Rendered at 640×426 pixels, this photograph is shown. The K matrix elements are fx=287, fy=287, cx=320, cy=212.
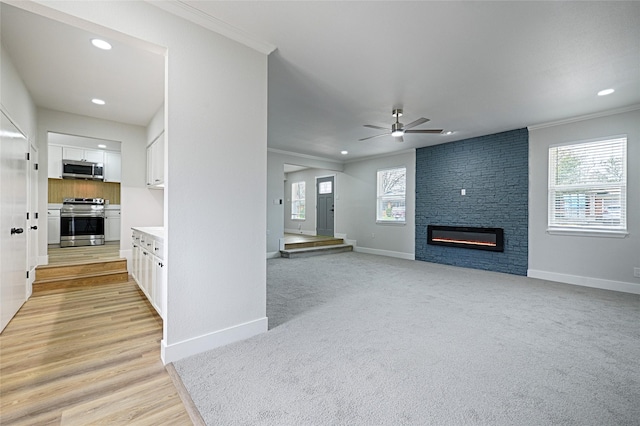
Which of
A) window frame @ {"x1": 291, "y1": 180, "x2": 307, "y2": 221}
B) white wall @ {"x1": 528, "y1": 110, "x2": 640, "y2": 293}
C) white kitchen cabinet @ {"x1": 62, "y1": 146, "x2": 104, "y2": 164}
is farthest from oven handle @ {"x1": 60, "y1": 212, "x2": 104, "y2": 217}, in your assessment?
white wall @ {"x1": 528, "y1": 110, "x2": 640, "y2": 293}

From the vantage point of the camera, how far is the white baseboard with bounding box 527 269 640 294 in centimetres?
418

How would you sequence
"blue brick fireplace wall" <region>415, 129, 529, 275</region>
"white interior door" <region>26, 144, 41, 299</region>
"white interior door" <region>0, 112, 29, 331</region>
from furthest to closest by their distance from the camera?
1. "blue brick fireplace wall" <region>415, 129, 529, 275</region>
2. "white interior door" <region>26, 144, 41, 299</region>
3. "white interior door" <region>0, 112, 29, 331</region>

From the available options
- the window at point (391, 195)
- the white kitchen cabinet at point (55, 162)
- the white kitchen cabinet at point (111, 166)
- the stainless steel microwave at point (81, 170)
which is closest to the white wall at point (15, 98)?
the stainless steel microwave at point (81, 170)

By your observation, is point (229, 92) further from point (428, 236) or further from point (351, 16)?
point (428, 236)

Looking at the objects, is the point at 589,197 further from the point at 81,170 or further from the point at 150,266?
the point at 81,170

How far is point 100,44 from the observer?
8.32 feet

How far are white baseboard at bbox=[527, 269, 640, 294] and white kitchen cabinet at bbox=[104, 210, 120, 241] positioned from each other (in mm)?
8938

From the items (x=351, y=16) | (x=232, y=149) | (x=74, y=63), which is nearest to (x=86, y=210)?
(x=74, y=63)

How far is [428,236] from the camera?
6.67m

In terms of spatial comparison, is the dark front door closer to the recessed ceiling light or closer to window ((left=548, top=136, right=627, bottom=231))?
window ((left=548, top=136, right=627, bottom=231))

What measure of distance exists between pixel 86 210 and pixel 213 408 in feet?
22.4

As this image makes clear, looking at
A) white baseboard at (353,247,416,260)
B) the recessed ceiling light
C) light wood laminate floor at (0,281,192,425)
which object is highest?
the recessed ceiling light

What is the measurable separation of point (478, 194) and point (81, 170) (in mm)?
8622

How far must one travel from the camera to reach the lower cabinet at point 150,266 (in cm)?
288
